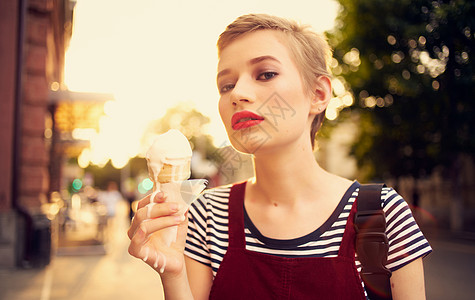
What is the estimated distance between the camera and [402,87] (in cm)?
1204

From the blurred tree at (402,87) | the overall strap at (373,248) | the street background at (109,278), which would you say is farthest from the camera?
the blurred tree at (402,87)

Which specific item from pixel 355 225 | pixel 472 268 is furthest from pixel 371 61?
pixel 355 225

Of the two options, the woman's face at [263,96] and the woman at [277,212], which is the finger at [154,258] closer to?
the woman at [277,212]

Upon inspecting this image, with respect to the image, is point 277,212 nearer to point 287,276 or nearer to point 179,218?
point 287,276

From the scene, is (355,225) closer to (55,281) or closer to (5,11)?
(55,281)

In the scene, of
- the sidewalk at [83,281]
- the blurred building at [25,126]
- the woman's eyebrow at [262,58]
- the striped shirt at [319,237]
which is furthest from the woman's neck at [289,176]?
the blurred building at [25,126]

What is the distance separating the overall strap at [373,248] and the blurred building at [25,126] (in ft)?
29.1

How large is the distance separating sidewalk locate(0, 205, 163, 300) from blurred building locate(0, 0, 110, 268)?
646 mm

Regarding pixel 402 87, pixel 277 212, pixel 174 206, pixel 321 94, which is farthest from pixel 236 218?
pixel 402 87

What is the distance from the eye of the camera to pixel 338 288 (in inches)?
58.4

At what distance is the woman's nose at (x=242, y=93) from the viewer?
152cm

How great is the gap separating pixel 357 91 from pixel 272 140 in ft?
46.1

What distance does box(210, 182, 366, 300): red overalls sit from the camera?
1488 mm

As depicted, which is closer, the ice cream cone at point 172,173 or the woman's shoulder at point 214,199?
the ice cream cone at point 172,173
